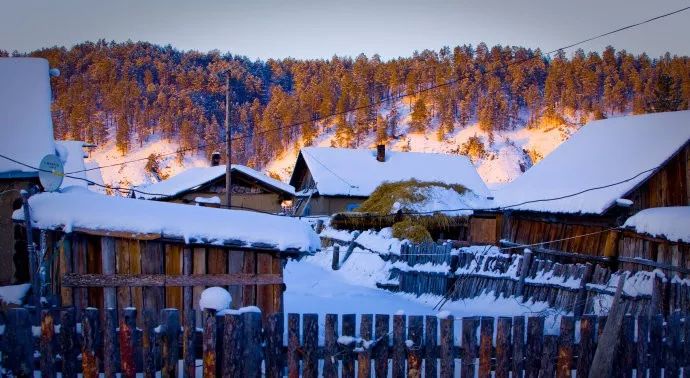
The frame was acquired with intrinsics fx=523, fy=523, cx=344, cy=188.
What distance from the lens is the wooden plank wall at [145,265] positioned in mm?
6645

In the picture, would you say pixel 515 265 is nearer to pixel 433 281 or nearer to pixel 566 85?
pixel 433 281

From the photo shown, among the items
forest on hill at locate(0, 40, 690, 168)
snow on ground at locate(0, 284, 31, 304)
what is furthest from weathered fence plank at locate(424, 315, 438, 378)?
forest on hill at locate(0, 40, 690, 168)

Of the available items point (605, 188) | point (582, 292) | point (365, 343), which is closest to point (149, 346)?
point (365, 343)

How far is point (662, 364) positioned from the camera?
16.1 ft

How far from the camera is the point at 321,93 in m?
126

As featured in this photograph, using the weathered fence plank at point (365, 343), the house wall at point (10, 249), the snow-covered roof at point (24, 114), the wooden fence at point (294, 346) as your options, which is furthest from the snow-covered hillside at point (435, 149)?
the weathered fence plank at point (365, 343)

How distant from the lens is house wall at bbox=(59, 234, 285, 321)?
21.8 ft

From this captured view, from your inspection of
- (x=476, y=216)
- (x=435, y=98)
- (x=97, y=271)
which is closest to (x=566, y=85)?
(x=435, y=98)

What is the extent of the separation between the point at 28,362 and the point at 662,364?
5567 mm

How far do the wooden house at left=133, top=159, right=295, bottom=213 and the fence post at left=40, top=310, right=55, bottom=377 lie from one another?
2412 centimetres

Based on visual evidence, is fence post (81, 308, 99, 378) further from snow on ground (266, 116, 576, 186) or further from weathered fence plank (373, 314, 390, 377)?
snow on ground (266, 116, 576, 186)

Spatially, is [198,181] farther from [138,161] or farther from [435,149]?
[138,161]

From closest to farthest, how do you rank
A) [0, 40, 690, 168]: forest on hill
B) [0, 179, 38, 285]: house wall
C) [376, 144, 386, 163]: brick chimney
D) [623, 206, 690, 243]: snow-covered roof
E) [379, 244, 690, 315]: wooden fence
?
[0, 179, 38, 285]: house wall
[379, 244, 690, 315]: wooden fence
[623, 206, 690, 243]: snow-covered roof
[376, 144, 386, 163]: brick chimney
[0, 40, 690, 168]: forest on hill

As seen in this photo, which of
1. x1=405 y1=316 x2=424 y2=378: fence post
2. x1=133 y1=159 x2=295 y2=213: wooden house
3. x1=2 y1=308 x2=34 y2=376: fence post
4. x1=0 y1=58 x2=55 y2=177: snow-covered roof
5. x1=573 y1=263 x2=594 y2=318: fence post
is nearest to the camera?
x1=2 y1=308 x2=34 y2=376: fence post
